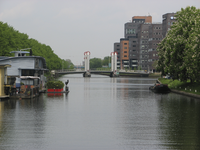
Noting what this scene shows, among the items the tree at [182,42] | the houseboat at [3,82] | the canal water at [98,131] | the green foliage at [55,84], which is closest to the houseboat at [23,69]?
the green foliage at [55,84]

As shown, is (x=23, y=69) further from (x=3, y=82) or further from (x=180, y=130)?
(x=180, y=130)

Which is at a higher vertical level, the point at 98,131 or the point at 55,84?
the point at 55,84

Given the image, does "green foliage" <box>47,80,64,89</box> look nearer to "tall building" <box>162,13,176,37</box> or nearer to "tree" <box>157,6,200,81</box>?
"tree" <box>157,6,200,81</box>

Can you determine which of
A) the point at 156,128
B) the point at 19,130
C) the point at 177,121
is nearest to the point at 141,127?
the point at 156,128

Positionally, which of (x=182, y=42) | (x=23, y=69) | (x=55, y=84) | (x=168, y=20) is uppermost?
(x=168, y=20)

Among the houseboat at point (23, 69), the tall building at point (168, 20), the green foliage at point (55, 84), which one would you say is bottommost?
the green foliage at point (55, 84)

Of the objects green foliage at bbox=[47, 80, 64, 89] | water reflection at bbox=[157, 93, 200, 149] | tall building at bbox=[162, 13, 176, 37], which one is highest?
tall building at bbox=[162, 13, 176, 37]

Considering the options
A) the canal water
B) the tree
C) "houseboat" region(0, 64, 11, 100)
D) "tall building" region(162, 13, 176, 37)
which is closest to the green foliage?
"houseboat" region(0, 64, 11, 100)

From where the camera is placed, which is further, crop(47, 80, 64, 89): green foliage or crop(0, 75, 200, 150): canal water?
crop(47, 80, 64, 89): green foliage

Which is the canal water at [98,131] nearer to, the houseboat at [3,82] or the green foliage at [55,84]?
the houseboat at [3,82]

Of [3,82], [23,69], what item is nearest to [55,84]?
[23,69]

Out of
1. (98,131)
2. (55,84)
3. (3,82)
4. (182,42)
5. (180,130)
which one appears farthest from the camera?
(182,42)

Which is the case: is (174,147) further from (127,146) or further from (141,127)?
(141,127)

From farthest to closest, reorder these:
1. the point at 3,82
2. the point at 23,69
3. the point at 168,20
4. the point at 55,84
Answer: the point at 168,20 → the point at 55,84 → the point at 23,69 → the point at 3,82
